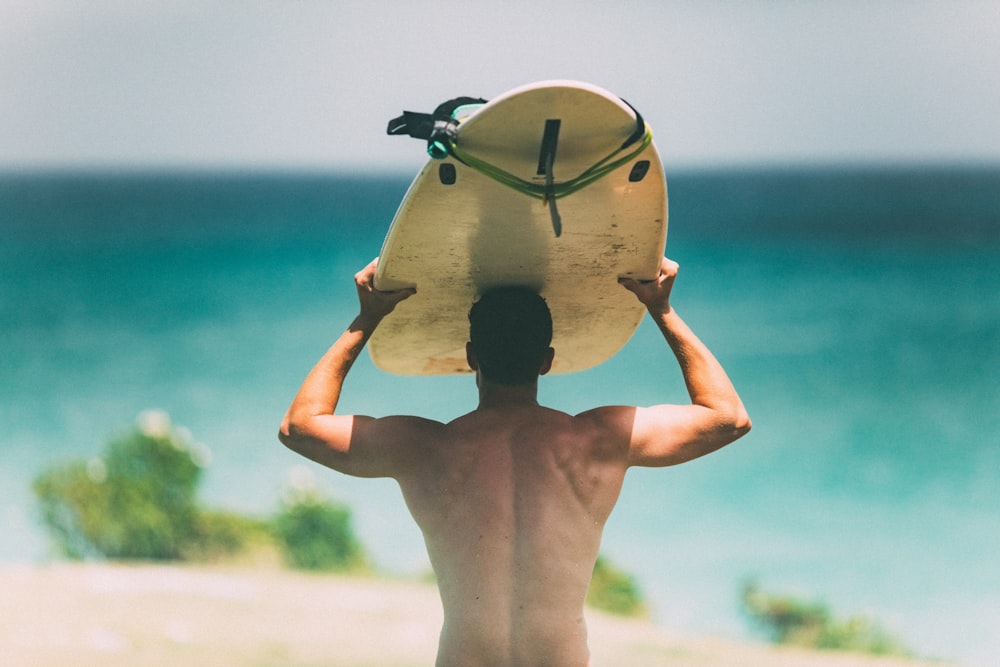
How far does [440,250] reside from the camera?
7.90 ft

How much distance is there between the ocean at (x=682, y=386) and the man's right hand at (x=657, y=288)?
6.90m

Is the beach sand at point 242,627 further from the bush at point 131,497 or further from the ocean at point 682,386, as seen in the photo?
the ocean at point 682,386

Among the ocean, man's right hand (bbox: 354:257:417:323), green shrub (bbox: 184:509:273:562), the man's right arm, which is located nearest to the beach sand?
green shrub (bbox: 184:509:273:562)

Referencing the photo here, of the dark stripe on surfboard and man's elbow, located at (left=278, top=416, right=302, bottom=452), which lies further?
man's elbow, located at (left=278, top=416, right=302, bottom=452)

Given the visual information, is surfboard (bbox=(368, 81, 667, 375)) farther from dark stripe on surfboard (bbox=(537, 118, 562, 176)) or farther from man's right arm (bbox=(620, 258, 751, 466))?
man's right arm (bbox=(620, 258, 751, 466))

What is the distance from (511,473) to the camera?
210cm

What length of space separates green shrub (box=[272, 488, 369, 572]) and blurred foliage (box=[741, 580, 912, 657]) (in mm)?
3595

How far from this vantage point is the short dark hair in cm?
221

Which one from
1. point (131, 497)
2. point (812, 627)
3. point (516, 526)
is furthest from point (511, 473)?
point (812, 627)

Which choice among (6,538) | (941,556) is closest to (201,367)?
(6,538)

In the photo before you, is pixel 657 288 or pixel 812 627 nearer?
pixel 657 288

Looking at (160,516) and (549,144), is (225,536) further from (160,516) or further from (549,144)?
(549,144)

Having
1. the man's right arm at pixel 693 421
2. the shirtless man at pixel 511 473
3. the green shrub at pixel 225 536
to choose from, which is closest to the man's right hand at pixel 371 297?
the shirtless man at pixel 511 473

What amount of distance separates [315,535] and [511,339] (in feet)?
22.8
